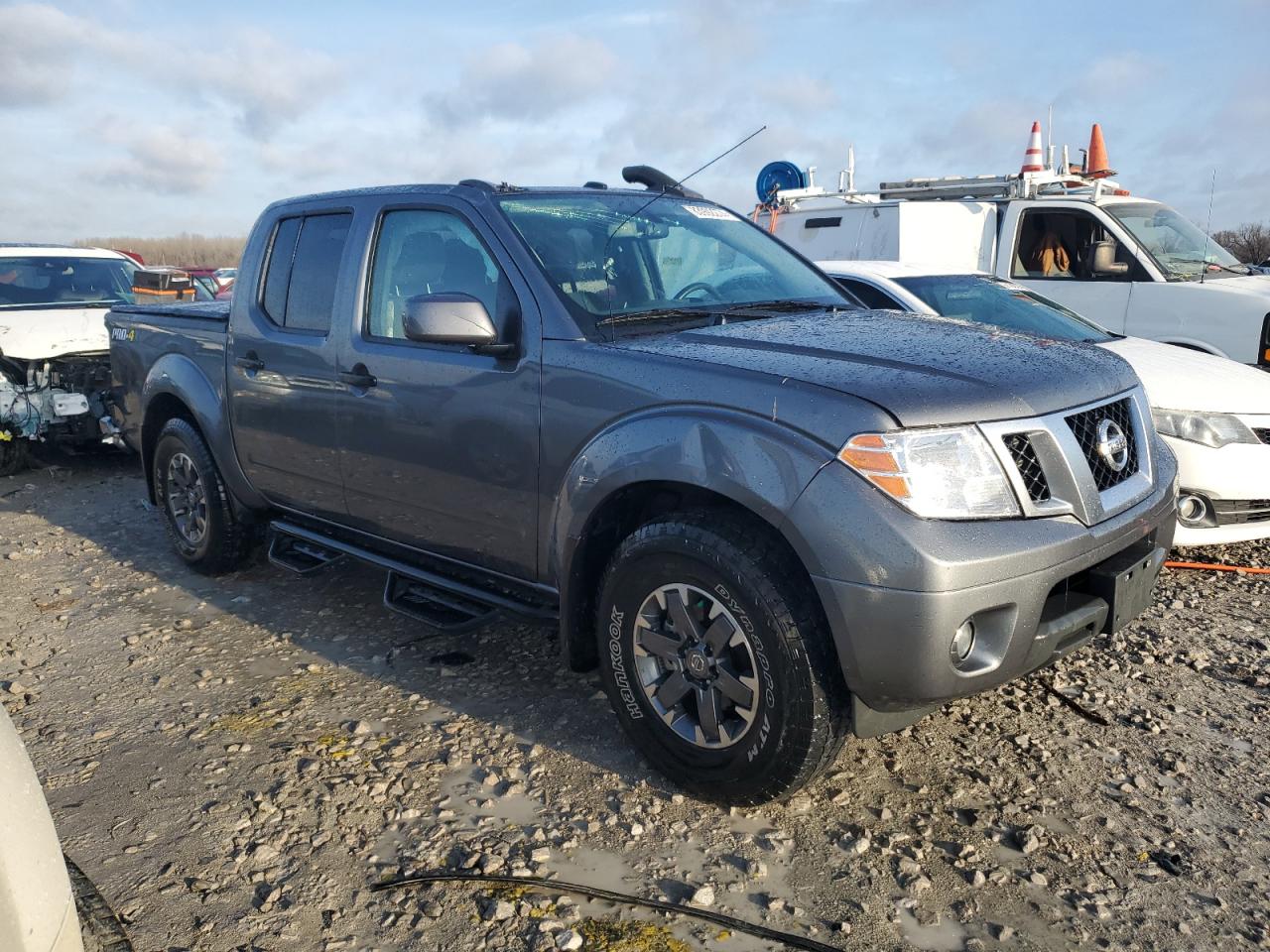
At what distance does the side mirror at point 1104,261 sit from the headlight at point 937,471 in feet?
19.2

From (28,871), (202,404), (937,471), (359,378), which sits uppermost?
(359,378)

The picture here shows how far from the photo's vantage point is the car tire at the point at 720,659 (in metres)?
2.78

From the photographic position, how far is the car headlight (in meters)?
4.88

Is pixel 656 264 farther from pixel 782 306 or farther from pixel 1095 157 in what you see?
pixel 1095 157

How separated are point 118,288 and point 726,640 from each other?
330 inches

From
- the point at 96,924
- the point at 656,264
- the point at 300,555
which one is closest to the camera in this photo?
the point at 96,924

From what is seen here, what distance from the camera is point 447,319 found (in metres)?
3.31

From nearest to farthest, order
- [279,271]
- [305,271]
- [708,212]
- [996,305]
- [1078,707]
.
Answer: [1078,707] → [708,212] → [305,271] → [279,271] → [996,305]

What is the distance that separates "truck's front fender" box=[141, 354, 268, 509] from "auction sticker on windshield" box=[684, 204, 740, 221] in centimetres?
238

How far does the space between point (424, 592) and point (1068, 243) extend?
21.9 ft

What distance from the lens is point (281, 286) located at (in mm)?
4625

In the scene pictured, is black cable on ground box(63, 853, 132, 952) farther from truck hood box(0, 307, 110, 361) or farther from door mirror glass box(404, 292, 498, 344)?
truck hood box(0, 307, 110, 361)

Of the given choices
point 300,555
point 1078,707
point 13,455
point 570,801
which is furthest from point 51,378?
point 1078,707

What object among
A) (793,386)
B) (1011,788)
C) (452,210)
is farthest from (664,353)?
(1011,788)
